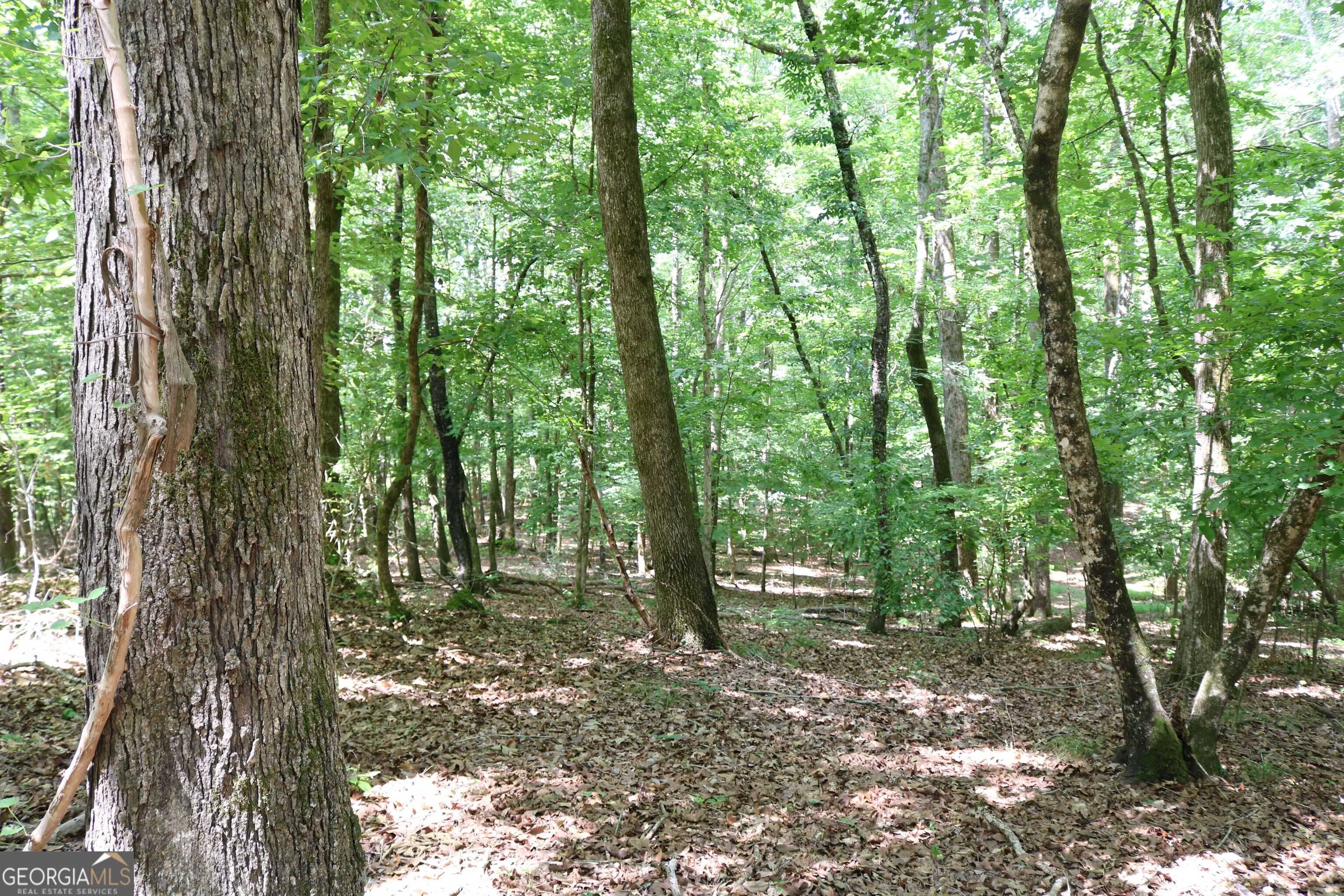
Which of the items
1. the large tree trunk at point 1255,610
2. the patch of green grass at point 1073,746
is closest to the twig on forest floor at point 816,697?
the patch of green grass at point 1073,746

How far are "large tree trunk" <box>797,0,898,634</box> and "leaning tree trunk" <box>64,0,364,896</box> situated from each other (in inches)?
370

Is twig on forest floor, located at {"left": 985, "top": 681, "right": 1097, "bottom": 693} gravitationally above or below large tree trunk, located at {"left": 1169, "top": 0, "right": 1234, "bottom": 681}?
below

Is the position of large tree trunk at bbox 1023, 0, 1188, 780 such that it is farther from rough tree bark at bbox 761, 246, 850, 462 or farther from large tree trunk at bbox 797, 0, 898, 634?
rough tree bark at bbox 761, 246, 850, 462

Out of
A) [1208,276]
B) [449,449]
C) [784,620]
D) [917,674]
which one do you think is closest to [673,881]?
[917,674]

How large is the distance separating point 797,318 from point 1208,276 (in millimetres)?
8856

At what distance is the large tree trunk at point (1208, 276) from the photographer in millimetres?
6367

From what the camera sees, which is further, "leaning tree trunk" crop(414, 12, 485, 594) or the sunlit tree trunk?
"leaning tree trunk" crop(414, 12, 485, 594)

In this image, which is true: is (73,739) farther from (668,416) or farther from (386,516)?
(668,416)

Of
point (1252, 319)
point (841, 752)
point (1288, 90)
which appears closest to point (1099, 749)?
point (841, 752)

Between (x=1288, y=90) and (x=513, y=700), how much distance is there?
32.8 meters

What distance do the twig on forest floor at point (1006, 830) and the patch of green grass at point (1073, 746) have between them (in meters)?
1.39

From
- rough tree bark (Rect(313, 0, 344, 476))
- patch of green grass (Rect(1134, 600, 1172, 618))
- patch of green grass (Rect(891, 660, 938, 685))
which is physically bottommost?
patch of green grass (Rect(1134, 600, 1172, 618))

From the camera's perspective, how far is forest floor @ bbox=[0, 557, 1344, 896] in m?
3.38

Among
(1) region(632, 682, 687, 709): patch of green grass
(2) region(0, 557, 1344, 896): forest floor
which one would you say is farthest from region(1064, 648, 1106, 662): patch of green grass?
(1) region(632, 682, 687, 709): patch of green grass
